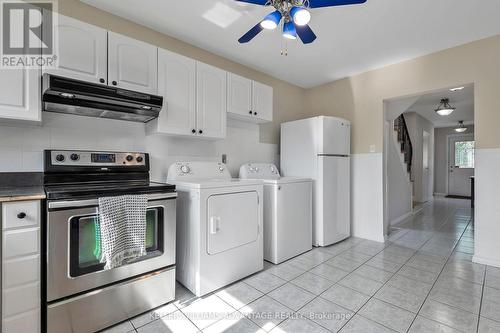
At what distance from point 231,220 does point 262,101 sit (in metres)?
1.65

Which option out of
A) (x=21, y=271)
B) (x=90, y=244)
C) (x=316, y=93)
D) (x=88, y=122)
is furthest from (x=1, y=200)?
(x=316, y=93)

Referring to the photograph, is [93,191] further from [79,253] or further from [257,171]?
[257,171]

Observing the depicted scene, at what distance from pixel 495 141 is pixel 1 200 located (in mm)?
4131

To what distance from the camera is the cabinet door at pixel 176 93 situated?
216 cm

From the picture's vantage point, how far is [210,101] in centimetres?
249

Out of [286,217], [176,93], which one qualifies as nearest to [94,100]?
[176,93]

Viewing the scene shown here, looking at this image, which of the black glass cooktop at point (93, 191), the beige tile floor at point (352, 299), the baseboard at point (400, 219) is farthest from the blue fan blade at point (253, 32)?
the baseboard at point (400, 219)

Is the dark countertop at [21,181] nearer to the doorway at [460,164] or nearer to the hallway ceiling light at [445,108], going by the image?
the hallway ceiling light at [445,108]

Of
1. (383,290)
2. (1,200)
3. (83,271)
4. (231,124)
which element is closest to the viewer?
(1,200)

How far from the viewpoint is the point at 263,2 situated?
159cm

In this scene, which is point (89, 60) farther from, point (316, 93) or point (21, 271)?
point (316, 93)

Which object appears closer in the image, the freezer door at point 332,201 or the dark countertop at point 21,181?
the dark countertop at point 21,181

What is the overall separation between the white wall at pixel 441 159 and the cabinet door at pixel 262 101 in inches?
308

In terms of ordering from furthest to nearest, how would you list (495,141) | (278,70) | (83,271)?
(278,70) → (495,141) → (83,271)
